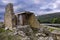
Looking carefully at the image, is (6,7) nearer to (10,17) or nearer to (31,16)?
(10,17)

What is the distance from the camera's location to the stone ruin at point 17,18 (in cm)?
2997

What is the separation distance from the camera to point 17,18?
104 feet

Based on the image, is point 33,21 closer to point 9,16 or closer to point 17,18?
point 17,18

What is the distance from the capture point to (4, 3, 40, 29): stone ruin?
2997 cm

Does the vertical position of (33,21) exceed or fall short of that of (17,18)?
it falls short

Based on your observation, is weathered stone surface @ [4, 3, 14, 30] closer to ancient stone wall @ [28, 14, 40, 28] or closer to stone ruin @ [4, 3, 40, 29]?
stone ruin @ [4, 3, 40, 29]

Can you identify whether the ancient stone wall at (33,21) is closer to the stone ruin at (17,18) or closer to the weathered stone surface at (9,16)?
the stone ruin at (17,18)

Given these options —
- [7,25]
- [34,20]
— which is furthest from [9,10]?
[34,20]

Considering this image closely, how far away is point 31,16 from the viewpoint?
104 ft

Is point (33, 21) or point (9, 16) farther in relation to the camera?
point (33, 21)

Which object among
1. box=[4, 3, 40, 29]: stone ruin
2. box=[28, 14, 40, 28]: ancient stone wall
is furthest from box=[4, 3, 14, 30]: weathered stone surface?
box=[28, 14, 40, 28]: ancient stone wall

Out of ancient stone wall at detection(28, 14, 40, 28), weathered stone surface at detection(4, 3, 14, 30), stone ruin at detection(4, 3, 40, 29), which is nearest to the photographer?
weathered stone surface at detection(4, 3, 14, 30)

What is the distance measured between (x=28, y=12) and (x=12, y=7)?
132 inches

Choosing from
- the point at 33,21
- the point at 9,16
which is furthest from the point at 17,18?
the point at 33,21
